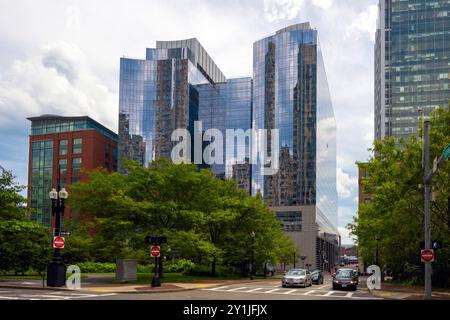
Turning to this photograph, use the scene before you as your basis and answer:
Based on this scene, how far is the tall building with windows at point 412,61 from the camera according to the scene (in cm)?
17688

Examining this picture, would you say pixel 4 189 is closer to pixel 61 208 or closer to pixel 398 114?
pixel 61 208

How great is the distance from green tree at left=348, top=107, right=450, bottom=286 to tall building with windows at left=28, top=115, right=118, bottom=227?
114 meters

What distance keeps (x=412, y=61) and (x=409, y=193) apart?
158 metres

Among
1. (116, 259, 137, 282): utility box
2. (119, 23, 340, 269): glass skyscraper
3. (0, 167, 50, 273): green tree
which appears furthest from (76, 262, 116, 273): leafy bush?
(119, 23, 340, 269): glass skyscraper

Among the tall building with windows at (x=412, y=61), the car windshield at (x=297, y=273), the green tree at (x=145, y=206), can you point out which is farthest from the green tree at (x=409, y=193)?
the tall building with windows at (x=412, y=61)

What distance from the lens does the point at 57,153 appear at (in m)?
151

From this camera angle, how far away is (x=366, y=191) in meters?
46.1

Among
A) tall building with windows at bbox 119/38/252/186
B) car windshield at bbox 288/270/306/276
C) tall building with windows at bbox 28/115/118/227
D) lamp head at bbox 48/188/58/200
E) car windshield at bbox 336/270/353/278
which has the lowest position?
car windshield at bbox 288/270/306/276

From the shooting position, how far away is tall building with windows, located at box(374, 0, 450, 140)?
177 meters

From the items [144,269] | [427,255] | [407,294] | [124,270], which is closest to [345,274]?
[407,294]

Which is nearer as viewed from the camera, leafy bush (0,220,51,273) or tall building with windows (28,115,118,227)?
leafy bush (0,220,51,273)

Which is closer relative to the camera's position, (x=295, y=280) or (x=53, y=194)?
(x=53, y=194)

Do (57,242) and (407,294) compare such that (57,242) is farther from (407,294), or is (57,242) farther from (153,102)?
(153,102)

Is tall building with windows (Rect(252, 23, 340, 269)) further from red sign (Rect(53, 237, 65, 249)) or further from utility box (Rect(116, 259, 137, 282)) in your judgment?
red sign (Rect(53, 237, 65, 249))
